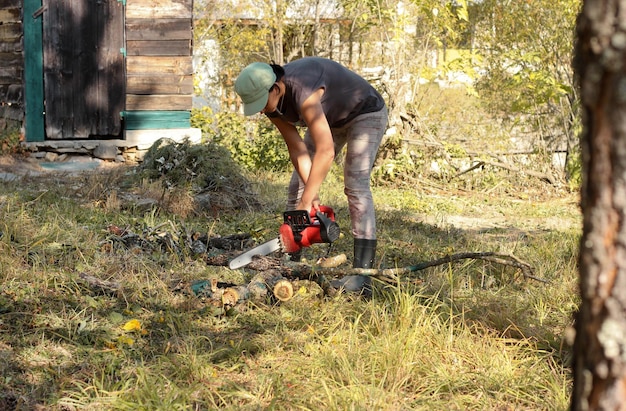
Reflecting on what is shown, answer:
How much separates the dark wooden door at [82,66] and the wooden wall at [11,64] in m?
0.37

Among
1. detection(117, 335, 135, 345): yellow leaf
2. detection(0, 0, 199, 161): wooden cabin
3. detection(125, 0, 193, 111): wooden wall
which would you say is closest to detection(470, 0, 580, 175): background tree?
detection(125, 0, 193, 111): wooden wall

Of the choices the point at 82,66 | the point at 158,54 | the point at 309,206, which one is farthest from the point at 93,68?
the point at 309,206

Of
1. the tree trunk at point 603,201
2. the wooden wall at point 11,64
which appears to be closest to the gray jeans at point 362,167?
the tree trunk at point 603,201

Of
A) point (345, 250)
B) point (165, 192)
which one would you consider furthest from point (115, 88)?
point (345, 250)

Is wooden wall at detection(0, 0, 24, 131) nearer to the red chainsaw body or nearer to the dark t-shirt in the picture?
the dark t-shirt

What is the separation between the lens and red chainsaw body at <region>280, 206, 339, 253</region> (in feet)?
14.4

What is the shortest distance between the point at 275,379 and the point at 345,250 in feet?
9.44

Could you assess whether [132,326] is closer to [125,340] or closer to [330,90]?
[125,340]

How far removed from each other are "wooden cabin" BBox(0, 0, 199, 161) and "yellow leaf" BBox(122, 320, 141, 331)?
7.42m

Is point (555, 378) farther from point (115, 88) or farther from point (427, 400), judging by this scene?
point (115, 88)

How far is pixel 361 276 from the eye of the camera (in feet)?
15.2

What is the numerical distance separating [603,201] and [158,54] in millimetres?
10011

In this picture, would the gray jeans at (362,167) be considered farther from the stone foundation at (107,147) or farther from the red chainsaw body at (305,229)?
the stone foundation at (107,147)

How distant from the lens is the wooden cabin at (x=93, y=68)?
10594mm
